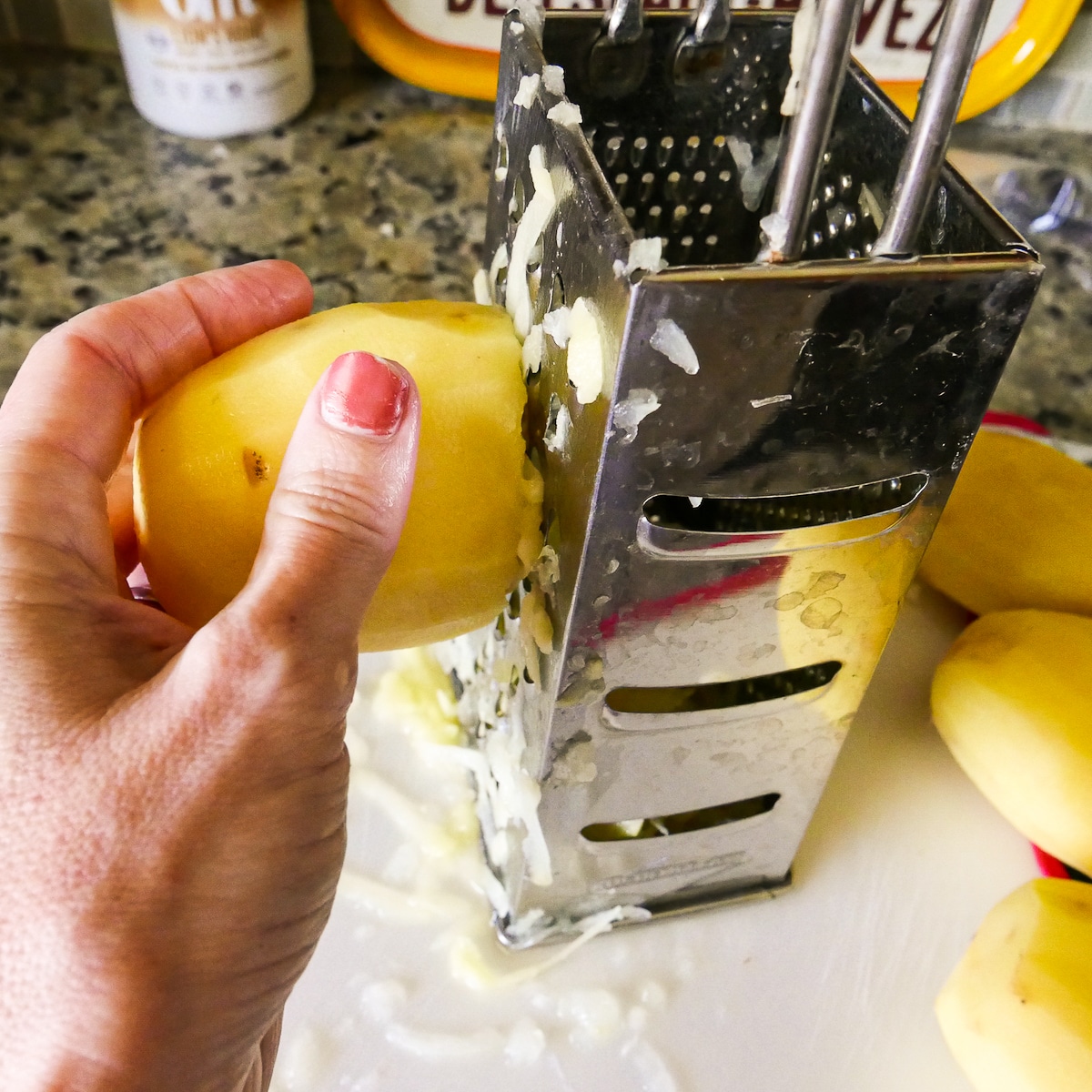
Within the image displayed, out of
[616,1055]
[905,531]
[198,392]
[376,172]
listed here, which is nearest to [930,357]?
[905,531]

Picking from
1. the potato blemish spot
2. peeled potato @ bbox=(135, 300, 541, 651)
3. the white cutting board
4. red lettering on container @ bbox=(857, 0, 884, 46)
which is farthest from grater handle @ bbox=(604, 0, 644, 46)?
red lettering on container @ bbox=(857, 0, 884, 46)

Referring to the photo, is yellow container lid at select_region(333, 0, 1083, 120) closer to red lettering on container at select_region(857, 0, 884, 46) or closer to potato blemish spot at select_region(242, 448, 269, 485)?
red lettering on container at select_region(857, 0, 884, 46)

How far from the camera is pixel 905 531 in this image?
0.47m

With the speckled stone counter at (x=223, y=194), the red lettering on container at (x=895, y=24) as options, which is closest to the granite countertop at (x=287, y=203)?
the speckled stone counter at (x=223, y=194)

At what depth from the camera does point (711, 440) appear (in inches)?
15.7

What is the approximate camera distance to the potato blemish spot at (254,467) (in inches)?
17.2

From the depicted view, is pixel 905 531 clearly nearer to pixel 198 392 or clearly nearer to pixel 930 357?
pixel 930 357

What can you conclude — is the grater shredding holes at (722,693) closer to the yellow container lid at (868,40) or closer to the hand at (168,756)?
the hand at (168,756)

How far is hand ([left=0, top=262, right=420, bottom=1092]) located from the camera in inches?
13.0

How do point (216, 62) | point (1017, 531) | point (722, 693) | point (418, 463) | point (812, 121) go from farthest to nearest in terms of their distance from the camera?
1. point (216, 62)
2. point (1017, 531)
3. point (722, 693)
4. point (418, 463)
5. point (812, 121)

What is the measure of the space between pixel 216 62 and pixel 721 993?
0.98 metres

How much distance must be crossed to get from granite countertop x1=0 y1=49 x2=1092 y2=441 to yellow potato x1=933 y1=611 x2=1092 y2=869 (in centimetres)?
36

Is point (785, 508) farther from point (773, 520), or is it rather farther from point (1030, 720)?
point (1030, 720)

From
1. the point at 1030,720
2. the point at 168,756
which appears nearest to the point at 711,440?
the point at 168,756
